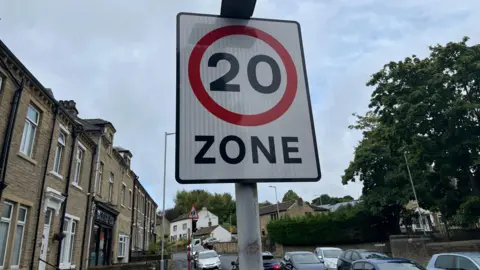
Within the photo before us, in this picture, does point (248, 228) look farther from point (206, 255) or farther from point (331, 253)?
point (206, 255)

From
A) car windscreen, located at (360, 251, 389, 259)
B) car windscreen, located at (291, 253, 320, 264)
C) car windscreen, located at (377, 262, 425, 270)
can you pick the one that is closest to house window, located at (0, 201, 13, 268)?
car windscreen, located at (377, 262, 425, 270)

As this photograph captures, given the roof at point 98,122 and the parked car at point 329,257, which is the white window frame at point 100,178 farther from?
the parked car at point 329,257

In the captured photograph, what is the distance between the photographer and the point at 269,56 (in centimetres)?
188

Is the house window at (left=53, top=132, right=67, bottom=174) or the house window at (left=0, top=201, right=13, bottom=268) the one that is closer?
the house window at (left=0, top=201, right=13, bottom=268)

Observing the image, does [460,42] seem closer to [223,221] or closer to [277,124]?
[277,124]

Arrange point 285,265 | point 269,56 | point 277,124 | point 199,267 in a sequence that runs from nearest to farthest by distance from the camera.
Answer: point 277,124
point 269,56
point 285,265
point 199,267

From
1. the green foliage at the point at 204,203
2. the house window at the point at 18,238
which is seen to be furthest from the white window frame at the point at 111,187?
the green foliage at the point at 204,203

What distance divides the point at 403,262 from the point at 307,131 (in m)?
10.3

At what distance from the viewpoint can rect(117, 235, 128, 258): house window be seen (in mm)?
22381

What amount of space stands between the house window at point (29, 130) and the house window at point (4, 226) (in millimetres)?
1888

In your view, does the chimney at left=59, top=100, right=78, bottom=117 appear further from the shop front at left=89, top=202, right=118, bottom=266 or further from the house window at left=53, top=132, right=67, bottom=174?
the shop front at left=89, top=202, right=118, bottom=266

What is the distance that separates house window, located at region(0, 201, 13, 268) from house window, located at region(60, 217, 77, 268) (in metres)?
4.17

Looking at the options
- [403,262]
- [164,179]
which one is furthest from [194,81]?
[164,179]

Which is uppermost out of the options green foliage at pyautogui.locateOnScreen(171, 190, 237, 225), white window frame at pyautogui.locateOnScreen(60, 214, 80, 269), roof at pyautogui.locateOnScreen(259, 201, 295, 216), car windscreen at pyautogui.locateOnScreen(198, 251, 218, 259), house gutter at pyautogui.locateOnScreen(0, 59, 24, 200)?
green foliage at pyautogui.locateOnScreen(171, 190, 237, 225)
